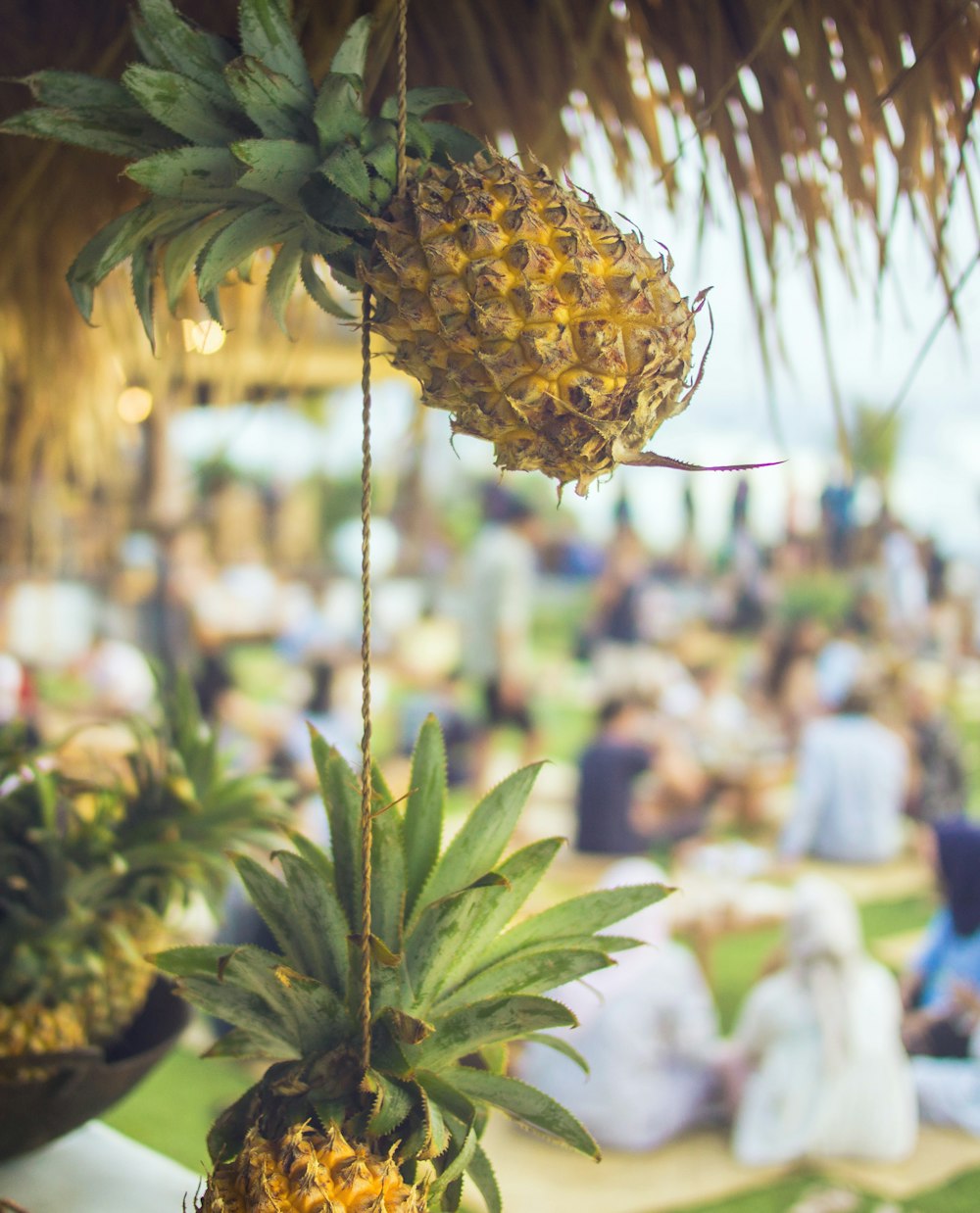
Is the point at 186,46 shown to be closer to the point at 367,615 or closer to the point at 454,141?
the point at 454,141

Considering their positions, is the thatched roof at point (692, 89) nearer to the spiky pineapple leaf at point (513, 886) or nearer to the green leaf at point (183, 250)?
the green leaf at point (183, 250)

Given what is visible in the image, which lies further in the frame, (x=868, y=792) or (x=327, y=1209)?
(x=868, y=792)

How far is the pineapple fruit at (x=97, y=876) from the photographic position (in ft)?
4.72

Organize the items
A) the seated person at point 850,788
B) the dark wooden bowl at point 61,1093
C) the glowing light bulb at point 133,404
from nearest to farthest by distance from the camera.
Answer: the dark wooden bowl at point 61,1093 < the glowing light bulb at point 133,404 < the seated person at point 850,788

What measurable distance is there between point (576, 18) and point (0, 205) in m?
0.89

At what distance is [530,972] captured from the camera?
976 mm

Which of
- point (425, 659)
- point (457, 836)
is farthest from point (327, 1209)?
point (425, 659)

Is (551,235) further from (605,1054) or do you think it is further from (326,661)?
(326,661)

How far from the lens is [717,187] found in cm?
136

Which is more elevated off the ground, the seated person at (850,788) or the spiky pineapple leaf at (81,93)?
the spiky pineapple leaf at (81,93)

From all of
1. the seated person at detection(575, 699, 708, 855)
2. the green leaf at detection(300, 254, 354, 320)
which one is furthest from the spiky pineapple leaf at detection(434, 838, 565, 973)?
the seated person at detection(575, 699, 708, 855)

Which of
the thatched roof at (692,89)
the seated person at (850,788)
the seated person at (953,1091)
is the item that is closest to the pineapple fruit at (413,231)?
the thatched roof at (692,89)

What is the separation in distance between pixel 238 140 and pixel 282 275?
132 millimetres

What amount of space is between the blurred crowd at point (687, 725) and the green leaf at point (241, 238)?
47.4 inches
